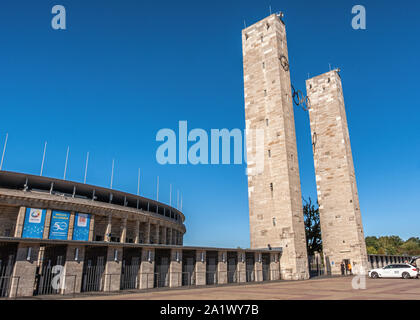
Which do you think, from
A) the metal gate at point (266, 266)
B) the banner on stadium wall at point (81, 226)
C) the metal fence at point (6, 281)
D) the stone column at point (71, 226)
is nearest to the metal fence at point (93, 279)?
the metal fence at point (6, 281)

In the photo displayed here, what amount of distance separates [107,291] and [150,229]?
114 feet

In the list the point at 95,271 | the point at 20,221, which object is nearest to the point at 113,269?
the point at 95,271

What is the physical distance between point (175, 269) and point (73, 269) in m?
8.14

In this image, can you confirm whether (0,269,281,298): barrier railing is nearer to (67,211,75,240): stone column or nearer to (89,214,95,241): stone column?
(67,211,75,240): stone column

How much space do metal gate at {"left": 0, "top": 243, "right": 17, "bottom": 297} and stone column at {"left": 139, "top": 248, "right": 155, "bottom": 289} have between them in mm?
8211

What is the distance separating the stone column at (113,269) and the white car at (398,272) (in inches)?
1134

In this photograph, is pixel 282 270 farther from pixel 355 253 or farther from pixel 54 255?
pixel 54 255

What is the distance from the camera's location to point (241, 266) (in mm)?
30938

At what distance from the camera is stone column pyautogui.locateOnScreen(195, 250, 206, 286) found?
86.9 feet

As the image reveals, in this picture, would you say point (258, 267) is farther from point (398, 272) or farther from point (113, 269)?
point (113, 269)

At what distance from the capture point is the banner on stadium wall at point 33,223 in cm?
3772

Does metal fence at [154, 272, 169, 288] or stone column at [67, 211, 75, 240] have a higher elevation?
stone column at [67, 211, 75, 240]

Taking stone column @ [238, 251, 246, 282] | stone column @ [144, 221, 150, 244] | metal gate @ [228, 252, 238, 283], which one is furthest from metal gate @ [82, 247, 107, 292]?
stone column @ [144, 221, 150, 244]
